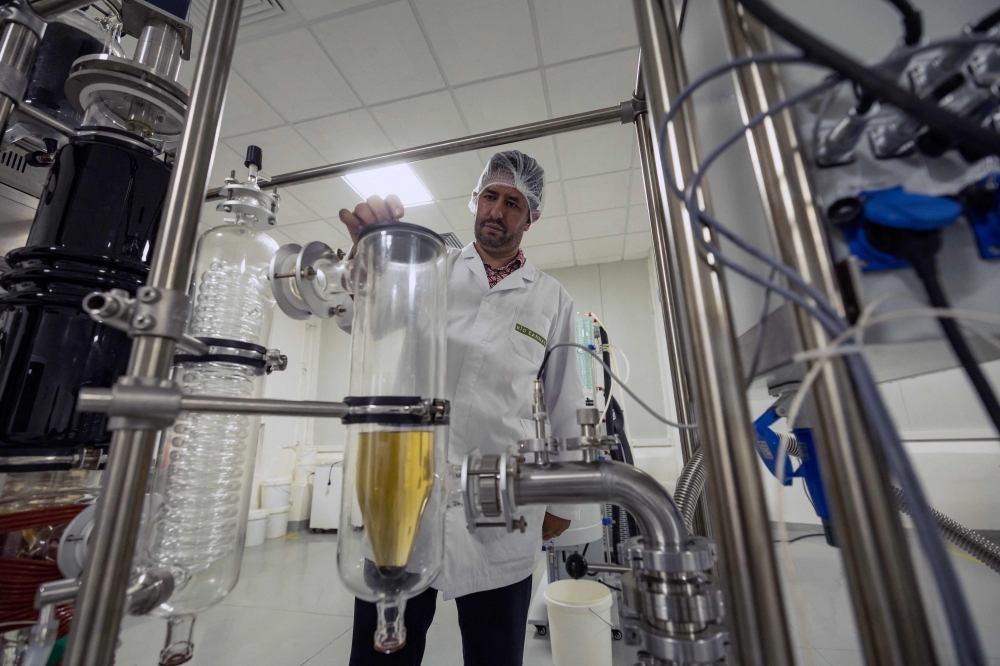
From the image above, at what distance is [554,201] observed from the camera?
2.94m

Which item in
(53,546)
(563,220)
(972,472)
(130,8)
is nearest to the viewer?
(53,546)

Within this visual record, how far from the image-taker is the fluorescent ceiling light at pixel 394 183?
2605 millimetres

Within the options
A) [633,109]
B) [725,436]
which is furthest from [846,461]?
[633,109]

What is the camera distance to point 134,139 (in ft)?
1.96

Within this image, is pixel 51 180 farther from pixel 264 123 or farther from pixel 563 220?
pixel 563 220

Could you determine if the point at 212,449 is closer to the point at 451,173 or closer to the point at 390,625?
the point at 390,625

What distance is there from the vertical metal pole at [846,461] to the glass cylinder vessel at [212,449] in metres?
0.52

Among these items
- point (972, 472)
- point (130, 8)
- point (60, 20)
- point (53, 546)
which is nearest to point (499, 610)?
point (53, 546)

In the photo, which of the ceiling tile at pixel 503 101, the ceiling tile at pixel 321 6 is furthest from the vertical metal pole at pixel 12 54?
the ceiling tile at pixel 503 101

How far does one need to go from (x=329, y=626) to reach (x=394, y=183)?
2438mm

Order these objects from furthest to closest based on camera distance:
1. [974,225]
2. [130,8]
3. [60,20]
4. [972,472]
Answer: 1. [972,472]
2. [60,20]
3. [130,8]
4. [974,225]

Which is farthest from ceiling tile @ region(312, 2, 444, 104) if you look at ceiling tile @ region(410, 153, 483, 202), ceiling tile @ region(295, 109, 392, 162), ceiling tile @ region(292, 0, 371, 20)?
ceiling tile @ region(410, 153, 483, 202)

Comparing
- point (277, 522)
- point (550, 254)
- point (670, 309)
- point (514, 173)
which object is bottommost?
point (277, 522)

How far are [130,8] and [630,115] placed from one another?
2.57 feet
